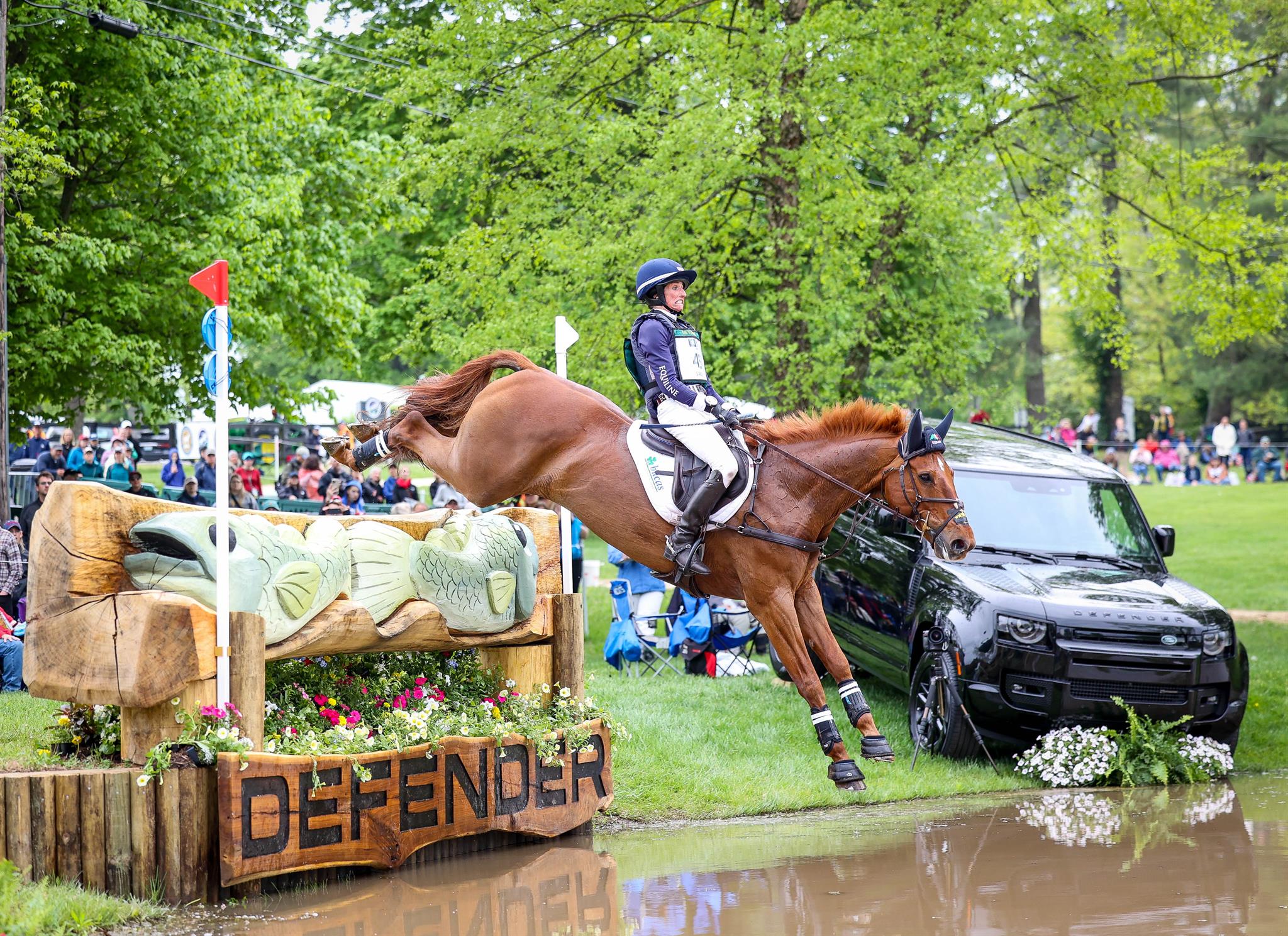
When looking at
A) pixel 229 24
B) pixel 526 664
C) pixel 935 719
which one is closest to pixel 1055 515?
pixel 935 719

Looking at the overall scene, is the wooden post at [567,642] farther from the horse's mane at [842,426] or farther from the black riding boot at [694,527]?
the horse's mane at [842,426]

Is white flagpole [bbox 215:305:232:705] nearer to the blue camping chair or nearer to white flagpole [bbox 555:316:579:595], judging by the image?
→ white flagpole [bbox 555:316:579:595]

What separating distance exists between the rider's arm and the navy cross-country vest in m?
0.02

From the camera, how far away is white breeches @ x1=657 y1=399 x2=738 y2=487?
693cm

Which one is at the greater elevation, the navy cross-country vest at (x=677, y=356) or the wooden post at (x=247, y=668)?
the navy cross-country vest at (x=677, y=356)

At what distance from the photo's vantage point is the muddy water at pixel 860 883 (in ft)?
17.8

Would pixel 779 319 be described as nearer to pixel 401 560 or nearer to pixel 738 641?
pixel 738 641

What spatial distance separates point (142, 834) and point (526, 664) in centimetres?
263

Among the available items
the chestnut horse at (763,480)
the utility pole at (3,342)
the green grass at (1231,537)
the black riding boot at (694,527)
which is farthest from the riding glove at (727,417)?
the green grass at (1231,537)

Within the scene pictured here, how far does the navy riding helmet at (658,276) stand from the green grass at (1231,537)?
11653 millimetres

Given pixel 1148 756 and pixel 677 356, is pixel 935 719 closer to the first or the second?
pixel 1148 756

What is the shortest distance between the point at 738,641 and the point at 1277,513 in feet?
66.1

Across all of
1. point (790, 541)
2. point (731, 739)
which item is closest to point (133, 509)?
point (790, 541)

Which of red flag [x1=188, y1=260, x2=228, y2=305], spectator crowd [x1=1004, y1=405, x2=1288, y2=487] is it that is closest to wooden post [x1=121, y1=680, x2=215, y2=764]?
red flag [x1=188, y1=260, x2=228, y2=305]
